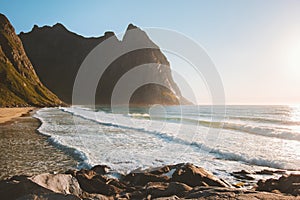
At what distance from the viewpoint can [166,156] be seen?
55.1 feet

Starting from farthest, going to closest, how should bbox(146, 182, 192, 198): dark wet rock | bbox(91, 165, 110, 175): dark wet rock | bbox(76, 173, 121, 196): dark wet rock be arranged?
A: 1. bbox(91, 165, 110, 175): dark wet rock
2. bbox(76, 173, 121, 196): dark wet rock
3. bbox(146, 182, 192, 198): dark wet rock

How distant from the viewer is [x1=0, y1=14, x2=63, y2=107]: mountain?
9562 cm

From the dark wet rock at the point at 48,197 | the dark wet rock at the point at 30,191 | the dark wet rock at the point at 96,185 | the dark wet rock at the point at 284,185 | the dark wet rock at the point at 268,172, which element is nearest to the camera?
the dark wet rock at the point at 48,197

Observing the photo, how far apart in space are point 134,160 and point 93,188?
19.5ft

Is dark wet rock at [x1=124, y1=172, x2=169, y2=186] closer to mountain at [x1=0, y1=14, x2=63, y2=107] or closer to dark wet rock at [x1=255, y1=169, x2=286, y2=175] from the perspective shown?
dark wet rock at [x1=255, y1=169, x2=286, y2=175]

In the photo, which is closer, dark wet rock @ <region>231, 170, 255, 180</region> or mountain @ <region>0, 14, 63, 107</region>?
dark wet rock @ <region>231, 170, 255, 180</region>

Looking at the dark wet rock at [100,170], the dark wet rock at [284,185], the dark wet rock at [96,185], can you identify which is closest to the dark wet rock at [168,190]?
the dark wet rock at [96,185]

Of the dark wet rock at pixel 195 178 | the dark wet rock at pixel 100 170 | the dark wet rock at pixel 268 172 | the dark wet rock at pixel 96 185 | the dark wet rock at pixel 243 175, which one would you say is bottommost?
the dark wet rock at pixel 268 172

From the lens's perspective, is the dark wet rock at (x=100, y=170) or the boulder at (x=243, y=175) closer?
the boulder at (x=243, y=175)

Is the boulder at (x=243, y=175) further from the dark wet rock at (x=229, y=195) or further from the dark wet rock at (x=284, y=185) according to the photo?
the dark wet rock at (x=229, y=195)

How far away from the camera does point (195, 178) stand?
9.69 meters

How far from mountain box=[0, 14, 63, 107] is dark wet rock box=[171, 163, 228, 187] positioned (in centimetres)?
8540

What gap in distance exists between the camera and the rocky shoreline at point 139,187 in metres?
6.51

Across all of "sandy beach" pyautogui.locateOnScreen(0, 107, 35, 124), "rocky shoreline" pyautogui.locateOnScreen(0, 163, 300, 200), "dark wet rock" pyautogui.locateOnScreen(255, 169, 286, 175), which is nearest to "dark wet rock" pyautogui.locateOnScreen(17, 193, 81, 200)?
"rocky shoreline" pyautogui.locateOnScreen(0, 163, 300, 200)
